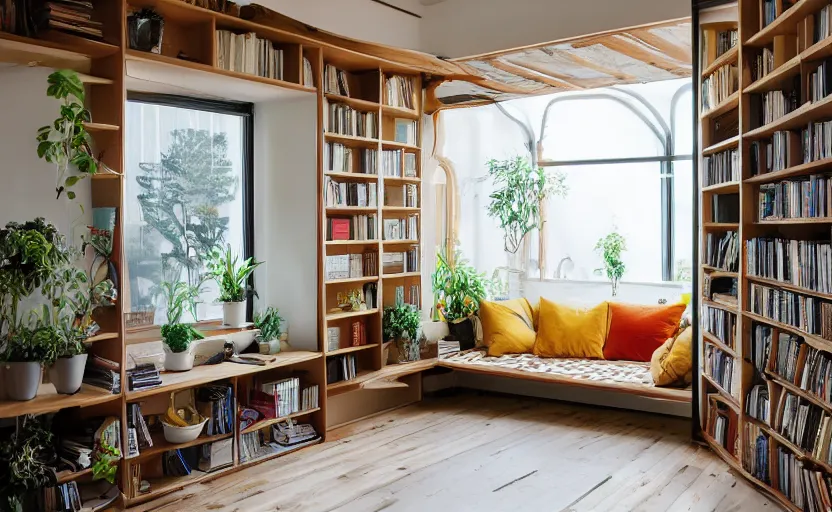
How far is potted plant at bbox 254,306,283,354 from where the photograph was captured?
206 inches

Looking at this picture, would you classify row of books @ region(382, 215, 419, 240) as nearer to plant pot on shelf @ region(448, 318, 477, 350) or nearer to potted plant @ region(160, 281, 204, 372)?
plant pot on shelf @ region(448, 318, 477, 350)

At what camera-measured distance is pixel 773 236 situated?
4.19 meters

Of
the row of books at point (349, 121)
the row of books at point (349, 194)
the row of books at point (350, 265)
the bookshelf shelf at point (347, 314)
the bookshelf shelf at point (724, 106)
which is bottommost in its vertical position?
the bookshelf shelf at point (347, 314)

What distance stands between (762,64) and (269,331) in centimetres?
361

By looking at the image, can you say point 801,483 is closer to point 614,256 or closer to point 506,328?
point 506,328

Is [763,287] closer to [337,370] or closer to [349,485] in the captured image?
[349,485]

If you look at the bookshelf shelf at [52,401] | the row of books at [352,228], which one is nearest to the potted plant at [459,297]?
the row of books at [352,228]

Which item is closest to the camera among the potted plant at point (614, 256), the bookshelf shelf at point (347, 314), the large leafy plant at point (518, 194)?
the bookshelf shelf at point (347, 314)

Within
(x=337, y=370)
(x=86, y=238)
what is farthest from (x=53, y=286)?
(x=337, y=370)

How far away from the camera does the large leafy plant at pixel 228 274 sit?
5.23m

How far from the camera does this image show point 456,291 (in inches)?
275

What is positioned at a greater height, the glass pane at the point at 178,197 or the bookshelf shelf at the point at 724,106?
the bookshelf shelf at the point at 724,106

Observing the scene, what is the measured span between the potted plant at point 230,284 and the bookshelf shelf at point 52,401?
131cm

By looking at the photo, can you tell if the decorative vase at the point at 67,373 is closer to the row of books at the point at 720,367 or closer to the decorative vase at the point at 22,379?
the decorative vase at the point at 22,379
